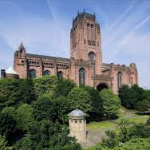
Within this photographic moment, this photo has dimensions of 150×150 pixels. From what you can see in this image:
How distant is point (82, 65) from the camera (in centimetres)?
6197

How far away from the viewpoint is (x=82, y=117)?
111ft

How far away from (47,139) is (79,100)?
20.6 meters

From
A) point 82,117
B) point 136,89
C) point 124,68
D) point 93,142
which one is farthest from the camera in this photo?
point 124,68

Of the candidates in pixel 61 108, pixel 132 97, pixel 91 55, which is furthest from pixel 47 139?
pixel 91 55

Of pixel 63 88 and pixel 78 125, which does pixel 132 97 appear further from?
pixel 78 125

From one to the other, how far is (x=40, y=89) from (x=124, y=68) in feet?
112

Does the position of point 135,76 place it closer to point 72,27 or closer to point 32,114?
point 72,27

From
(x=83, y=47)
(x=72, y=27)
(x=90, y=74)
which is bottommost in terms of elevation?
(x=90, y=74)

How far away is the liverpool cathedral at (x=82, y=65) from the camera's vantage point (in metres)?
59.7

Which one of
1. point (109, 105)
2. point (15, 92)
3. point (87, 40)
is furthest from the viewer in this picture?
point (87, 40)

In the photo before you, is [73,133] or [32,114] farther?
[32,114]

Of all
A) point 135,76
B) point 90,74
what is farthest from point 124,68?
point 90,74

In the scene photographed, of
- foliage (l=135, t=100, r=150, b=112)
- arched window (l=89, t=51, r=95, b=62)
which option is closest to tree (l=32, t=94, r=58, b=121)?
foliage (l=135, t=100, r=150, b=112)

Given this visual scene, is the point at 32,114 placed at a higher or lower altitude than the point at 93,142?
higher
